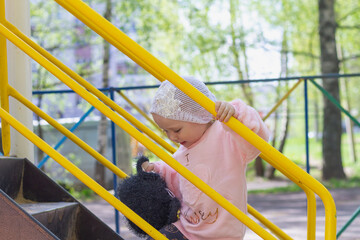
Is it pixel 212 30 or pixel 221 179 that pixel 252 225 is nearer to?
pixel 221 179

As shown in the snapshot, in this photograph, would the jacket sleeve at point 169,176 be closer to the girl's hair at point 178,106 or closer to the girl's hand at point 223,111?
the girl's hair at point 178,106

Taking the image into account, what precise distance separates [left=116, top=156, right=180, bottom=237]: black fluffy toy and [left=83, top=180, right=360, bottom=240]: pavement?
9.43 feet

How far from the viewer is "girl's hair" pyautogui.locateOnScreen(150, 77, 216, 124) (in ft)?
7.00

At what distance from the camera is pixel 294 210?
8.55m

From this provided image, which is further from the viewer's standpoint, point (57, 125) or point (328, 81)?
point (328, 81)

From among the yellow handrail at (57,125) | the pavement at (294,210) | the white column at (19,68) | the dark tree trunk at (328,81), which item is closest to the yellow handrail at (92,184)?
the yellow handrail at (57,125)

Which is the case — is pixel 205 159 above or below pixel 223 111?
below

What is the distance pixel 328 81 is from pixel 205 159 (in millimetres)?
8874

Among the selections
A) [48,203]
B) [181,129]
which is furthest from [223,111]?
[48,203]

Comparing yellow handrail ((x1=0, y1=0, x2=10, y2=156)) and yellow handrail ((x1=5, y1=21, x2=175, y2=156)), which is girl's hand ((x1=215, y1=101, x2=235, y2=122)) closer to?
yellow handrail ((x1=5, y1=21, x2=175, y2=156))

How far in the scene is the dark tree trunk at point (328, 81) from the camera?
10.8 metres

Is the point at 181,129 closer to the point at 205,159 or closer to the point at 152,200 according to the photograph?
the point at 205,159

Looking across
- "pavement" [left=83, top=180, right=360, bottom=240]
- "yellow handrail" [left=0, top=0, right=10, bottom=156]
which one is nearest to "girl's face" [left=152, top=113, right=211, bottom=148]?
"yellow handrail" [left=0, top=0, right=10, bottom=156]

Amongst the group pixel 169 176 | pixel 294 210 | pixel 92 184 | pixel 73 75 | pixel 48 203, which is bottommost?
pixel 294 210
